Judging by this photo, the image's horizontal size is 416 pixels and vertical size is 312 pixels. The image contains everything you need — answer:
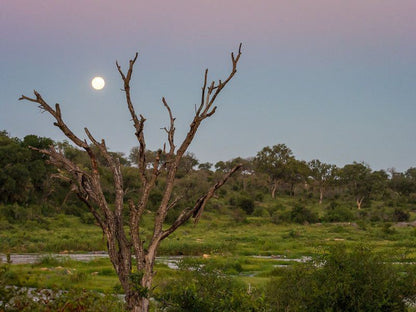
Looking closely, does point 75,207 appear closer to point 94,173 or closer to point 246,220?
point 246,220

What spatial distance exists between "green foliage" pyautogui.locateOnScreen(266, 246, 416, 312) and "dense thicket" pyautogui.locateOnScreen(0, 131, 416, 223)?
47.6ft

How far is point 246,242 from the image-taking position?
37.9 meters

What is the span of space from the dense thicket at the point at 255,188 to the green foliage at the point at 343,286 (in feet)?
47.6

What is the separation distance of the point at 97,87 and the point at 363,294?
6893 millimetres

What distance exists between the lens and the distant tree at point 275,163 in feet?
257

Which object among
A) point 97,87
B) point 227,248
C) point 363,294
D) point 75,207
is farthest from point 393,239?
point 97,87

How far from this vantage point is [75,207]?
4909 centimetres

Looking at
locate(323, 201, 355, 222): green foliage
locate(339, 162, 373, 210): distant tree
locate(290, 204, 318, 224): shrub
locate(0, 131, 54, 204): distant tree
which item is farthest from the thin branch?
locate(339, 162, 373, 210): distant tree

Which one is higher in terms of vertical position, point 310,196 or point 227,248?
point 310,196

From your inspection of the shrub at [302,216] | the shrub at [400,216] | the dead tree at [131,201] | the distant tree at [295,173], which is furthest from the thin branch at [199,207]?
the distant tree at [295,173]

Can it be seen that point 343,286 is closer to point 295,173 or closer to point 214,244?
point 214,244

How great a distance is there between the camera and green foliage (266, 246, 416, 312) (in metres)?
10.5

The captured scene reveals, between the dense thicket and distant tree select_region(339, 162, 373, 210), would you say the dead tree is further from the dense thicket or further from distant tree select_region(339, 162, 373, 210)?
distant tree select_region(339, 162, 373, 210)

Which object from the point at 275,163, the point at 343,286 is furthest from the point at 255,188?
the point at 343,286
